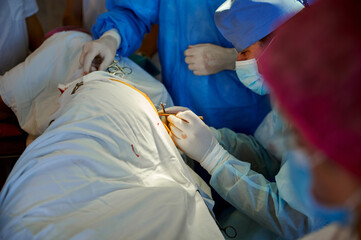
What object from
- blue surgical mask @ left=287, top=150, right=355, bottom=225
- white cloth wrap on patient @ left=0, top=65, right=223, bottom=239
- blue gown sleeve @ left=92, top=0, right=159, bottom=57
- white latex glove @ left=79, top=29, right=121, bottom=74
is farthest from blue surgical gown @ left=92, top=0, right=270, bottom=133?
blue surgical mask @ left=287, top=150, right=355, bottom=225

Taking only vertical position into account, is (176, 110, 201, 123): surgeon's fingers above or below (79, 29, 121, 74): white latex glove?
below

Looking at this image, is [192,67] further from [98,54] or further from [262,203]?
[262,203]

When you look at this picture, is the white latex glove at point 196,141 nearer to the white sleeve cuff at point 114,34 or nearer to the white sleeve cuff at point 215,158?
the white sleeve cuff at point 215,158

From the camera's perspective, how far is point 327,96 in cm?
32

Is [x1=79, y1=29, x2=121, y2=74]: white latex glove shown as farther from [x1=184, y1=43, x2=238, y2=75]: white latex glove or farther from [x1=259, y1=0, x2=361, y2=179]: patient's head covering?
[x1=259, y1=0, x2=361, y2=179]: patient's head covering

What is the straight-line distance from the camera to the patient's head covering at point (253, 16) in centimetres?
96

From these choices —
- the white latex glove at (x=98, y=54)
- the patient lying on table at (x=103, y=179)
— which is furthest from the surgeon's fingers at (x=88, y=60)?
the patient lying on table at (x=103, y=179)

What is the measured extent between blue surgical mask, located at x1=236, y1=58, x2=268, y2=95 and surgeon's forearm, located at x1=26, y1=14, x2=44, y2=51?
3.90 feet

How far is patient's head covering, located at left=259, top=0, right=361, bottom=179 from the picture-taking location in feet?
1.02

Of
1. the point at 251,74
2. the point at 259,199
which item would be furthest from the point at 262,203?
the point at 251,74

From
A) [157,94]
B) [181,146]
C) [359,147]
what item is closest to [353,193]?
[359,147]

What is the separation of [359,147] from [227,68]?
101 centimetres

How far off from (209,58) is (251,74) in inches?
8.7

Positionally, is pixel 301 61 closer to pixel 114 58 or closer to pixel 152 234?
pixel 152 234
